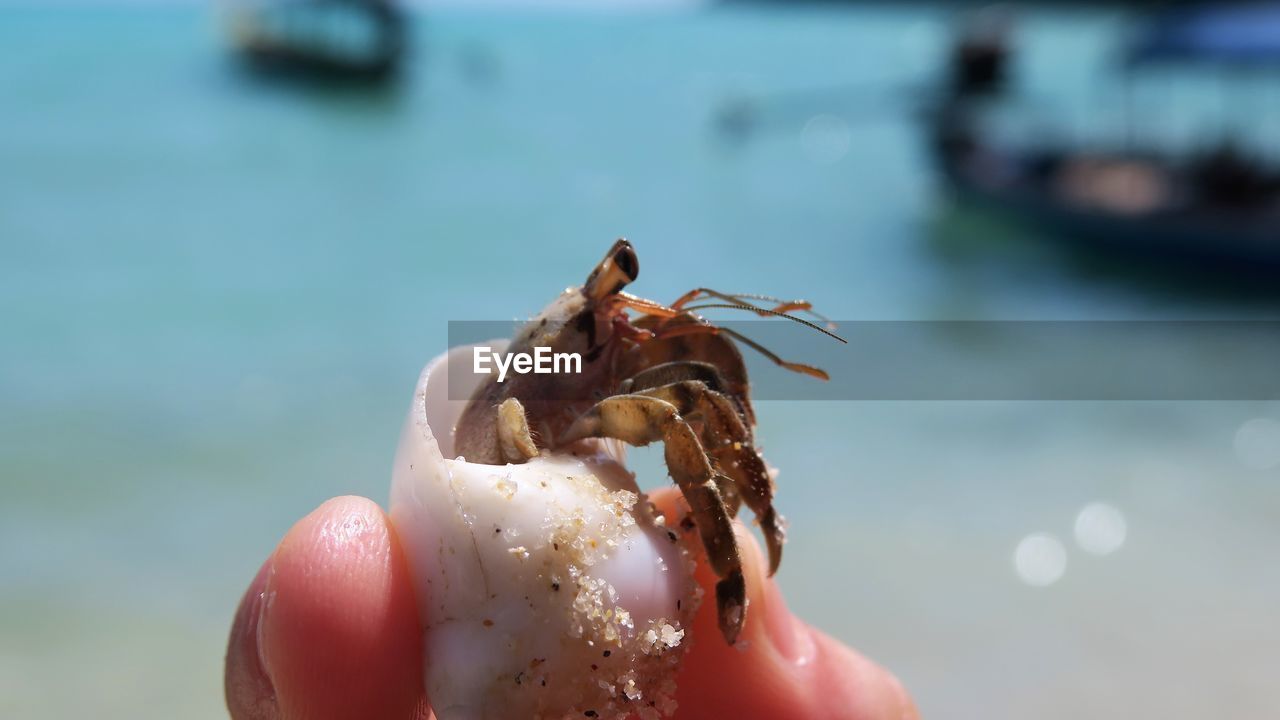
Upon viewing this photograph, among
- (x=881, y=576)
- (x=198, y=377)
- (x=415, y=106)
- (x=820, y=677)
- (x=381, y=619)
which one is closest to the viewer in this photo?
(x=381, y=619)

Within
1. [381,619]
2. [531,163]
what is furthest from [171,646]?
[531,163]

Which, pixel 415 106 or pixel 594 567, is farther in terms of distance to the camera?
pixel 415 106

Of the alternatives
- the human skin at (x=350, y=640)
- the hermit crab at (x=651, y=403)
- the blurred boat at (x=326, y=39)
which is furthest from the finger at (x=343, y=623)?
the blurred boat at (x=326, y=39)

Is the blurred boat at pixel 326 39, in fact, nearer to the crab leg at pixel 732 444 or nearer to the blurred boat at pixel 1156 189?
the blurred boat at pixel 1156 189

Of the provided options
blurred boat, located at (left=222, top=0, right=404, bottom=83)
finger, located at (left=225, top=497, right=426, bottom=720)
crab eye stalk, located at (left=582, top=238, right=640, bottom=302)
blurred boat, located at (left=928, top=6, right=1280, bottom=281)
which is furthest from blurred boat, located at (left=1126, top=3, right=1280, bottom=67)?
blurred boat, located at (left=222, top=0, right=404, bottom=83)

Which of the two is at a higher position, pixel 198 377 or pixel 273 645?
pixel 273 645

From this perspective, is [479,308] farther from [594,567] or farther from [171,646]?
[594,567]
